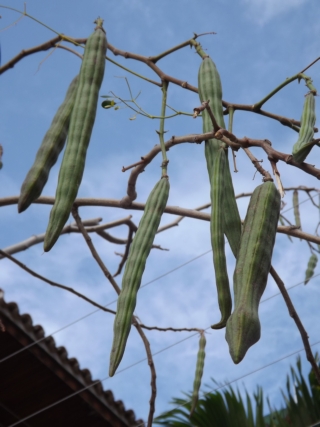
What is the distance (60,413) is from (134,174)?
2272mm

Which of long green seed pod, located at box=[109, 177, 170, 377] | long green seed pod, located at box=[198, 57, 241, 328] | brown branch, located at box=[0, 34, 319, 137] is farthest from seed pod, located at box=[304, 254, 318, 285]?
long green seed pod, located at box=[109, 177, 170, 377]

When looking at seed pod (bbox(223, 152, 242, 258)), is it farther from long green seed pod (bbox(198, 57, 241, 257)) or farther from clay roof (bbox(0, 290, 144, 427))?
clay roof (bbox(0, 290, 144, 427))

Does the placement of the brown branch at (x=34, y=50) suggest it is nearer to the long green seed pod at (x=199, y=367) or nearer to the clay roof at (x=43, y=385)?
the clay roof at (x=43, y=385)

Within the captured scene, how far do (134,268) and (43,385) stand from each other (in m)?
2.67

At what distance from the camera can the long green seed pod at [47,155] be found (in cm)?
125

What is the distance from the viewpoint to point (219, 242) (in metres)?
1.12

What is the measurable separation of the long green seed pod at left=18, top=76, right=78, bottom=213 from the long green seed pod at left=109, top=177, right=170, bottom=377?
0.71 feet

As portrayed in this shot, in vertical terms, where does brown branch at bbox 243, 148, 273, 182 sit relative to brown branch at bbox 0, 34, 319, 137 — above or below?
below

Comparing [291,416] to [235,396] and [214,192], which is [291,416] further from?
[214,192]

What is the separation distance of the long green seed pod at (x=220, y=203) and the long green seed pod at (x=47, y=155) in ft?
0.96

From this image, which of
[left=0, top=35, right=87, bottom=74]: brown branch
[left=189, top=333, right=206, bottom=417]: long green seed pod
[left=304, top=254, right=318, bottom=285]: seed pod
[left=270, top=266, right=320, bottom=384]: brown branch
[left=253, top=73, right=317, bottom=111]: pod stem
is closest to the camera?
[left=253, top=73, right=317, bottom=111]: pod stem

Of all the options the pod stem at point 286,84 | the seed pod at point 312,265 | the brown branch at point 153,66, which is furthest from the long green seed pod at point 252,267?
the seed pod at point 312,265

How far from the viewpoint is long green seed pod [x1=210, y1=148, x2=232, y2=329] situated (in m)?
1.09

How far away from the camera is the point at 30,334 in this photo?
3.28 metres
